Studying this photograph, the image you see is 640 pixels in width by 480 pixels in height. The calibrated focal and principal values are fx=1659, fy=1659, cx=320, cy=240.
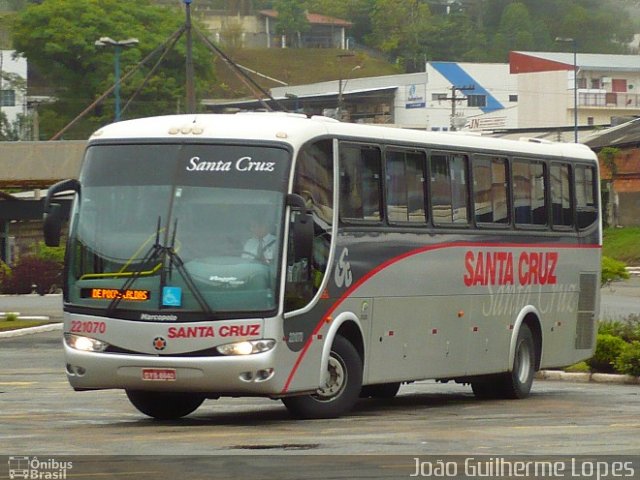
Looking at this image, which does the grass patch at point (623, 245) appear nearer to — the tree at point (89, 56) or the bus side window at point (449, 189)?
→ the tree at point (89, 56)

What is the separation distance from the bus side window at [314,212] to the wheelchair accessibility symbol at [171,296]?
1.05m

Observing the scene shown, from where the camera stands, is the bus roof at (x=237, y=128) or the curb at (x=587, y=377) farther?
the curb at (x=587, y=377)

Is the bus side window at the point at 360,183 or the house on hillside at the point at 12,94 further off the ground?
the bus side window at the point at 360,183

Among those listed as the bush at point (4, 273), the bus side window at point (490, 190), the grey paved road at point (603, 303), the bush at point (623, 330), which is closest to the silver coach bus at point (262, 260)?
the bus side window at point (490, 190)

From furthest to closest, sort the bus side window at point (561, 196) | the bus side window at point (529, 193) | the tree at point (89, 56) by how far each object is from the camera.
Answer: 1. the tree at point (89, 56)
2. the bus side window at point (561, 196)
3. the bus side window at point (529, 193)

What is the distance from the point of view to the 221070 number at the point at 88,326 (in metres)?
16.1

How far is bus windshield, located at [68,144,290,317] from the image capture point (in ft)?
52.0

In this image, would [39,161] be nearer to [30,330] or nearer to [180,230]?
[30,330]

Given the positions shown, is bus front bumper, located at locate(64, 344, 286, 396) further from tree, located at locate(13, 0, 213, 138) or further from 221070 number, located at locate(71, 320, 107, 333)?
tree, located at locate(13, 0, 213, 138)

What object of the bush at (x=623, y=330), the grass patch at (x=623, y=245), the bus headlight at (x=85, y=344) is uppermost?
the bus headlight at (x=85, y=344)

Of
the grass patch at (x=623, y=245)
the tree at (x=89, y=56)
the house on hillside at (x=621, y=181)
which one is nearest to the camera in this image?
the grass patch at (x=623, y=245)

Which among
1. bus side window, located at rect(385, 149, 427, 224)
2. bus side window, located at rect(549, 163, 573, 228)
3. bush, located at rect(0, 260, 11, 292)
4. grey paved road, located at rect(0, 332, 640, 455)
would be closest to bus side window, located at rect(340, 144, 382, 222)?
bus side window, located at rect(385, 149, 427, 224)

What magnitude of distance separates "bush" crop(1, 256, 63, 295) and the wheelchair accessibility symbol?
44.0 metres

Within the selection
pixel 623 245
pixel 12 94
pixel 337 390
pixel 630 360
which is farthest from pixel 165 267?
pixel 12 94
